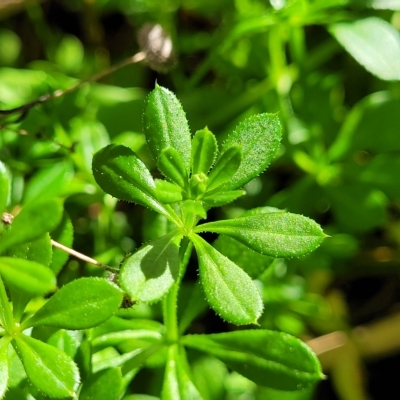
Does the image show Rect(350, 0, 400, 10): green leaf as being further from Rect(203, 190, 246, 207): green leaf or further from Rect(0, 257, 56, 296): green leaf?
Rect(0, 257, 56, 296): green leaf

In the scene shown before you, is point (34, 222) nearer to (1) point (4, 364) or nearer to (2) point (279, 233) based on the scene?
(1) point (4, 364)

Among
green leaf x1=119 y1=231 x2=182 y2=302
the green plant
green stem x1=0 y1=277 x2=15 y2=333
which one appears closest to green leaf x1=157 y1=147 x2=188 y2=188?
the green plant

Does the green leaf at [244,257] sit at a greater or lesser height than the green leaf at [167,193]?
lesser

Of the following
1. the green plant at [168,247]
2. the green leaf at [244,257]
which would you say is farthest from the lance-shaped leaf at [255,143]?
the green leaf at [244,257]

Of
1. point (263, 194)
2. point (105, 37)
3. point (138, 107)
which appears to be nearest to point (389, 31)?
point (263, 194)

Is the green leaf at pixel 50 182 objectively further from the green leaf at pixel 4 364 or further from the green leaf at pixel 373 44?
the green leaf at pixel 373 44

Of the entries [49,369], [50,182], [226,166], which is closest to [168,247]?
[226,166]

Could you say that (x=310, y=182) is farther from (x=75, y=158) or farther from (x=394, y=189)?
(x=75, y=158)
